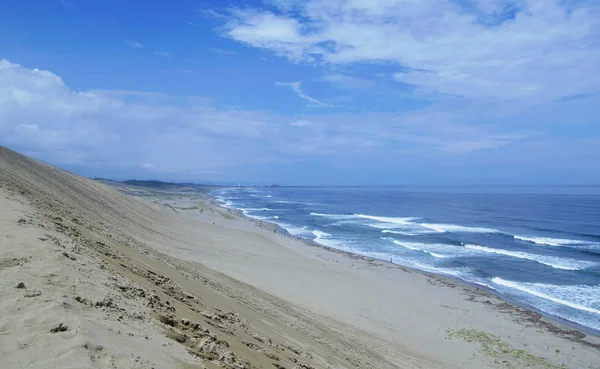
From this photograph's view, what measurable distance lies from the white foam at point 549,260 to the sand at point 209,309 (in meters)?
11.8

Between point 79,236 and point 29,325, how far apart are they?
19.3 feet

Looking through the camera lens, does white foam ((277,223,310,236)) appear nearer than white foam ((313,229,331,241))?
No

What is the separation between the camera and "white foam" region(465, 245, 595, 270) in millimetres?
32031

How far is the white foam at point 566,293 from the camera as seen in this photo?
23.2 metres

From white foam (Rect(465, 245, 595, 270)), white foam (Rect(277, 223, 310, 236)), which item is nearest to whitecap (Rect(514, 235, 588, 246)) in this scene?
white foam (Rect(465, 245, 595, 270))

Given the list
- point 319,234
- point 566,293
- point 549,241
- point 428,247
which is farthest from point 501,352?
point 549,241

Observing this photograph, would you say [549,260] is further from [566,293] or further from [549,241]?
[549,241]

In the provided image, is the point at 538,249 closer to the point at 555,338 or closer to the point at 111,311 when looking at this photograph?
the point at 555,338

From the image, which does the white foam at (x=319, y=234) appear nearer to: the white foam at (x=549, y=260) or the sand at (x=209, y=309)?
the sand at (x=209, y=309)

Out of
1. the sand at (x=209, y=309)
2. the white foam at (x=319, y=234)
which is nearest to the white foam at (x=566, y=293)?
the sand at (x=209, y=309)

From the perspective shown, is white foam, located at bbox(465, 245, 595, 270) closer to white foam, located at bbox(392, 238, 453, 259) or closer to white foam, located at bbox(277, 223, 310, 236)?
white foam, located at bbox(392, 238, 453, 259)

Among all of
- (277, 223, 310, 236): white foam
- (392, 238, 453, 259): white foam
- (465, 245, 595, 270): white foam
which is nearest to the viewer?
(465, 245, 595, 270): white foam

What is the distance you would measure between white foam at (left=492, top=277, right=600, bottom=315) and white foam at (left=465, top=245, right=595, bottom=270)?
19.2ft

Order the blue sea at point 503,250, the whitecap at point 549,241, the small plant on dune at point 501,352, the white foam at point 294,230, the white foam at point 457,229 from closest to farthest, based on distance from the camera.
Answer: the small plant on dune at point 501,352 < the blue sea at point 503,250 < the whitecap at point 549,241 < the white foam at point 294,230 < the white foam at point 457,229
